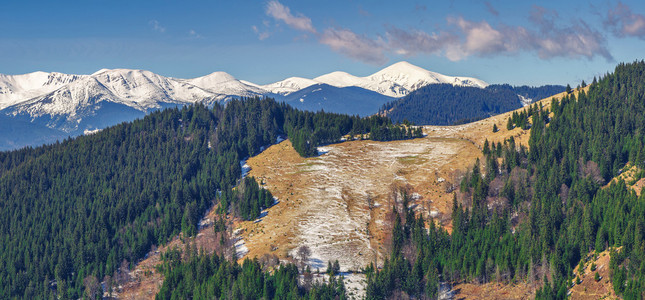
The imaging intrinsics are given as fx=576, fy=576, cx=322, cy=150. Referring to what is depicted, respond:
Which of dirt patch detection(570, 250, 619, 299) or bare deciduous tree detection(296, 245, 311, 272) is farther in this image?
bare deciduous tree detection(296, 245, 311, 272)

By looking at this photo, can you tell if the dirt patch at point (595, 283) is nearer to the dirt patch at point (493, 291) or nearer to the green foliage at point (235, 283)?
the dirt patch at point (493, 291)

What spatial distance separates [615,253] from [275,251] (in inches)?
3970

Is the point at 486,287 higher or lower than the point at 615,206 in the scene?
lower

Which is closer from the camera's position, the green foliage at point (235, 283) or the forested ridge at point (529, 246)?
the forested ridge at point (529, 246)

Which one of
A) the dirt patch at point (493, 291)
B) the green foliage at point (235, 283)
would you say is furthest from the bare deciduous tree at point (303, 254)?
the dirt patch at point (493, 291)

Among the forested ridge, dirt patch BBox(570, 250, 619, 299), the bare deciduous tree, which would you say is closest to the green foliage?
the bare deciduous tree

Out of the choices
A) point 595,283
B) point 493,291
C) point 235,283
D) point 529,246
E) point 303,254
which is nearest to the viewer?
point 595,283

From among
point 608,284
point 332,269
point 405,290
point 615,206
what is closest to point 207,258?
point 332,269

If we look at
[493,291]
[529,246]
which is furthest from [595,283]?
[493,291]

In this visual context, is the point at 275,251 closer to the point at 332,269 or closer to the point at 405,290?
the point at 332,269

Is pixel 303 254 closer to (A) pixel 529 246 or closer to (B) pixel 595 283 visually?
(A) pixel 529 246

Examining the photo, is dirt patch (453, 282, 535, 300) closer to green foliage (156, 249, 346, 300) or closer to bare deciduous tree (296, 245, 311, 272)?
green foliage (156, 249, 346, 300)

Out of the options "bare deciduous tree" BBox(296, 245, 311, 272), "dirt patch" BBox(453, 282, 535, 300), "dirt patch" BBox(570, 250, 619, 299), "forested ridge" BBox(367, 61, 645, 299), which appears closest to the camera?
"dirt patch" BBox(570, 250, 619, 299)

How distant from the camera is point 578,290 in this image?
153m
